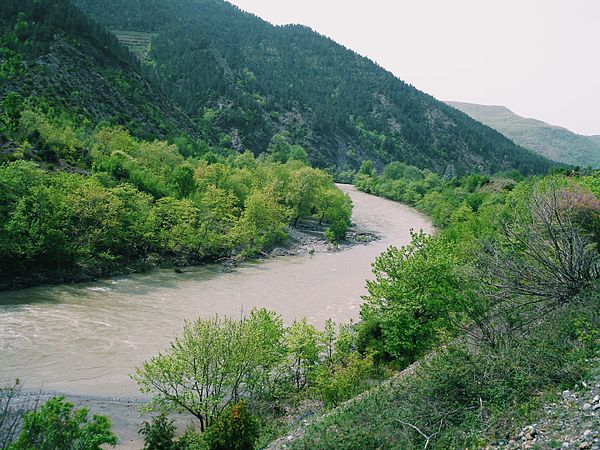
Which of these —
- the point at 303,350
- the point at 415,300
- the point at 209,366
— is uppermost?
the point at 415,300

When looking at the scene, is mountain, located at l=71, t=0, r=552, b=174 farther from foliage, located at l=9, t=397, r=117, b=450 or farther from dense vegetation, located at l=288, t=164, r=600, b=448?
foliage, located at l=9, t=397, r=117, b=450

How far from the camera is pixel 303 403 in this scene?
66.2ft

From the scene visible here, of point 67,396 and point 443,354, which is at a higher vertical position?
point 443,354

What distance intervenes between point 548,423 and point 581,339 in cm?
401

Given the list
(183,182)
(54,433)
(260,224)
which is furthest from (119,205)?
(54,433)

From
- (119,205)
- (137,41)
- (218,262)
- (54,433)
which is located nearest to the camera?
(54,433)

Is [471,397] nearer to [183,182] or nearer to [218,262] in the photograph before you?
[218,262]

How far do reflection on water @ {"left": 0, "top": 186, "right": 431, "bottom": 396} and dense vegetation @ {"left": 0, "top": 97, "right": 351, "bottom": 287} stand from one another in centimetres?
272

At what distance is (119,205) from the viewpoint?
1594 inches

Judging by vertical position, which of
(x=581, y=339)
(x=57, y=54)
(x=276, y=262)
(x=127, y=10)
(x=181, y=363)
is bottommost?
(x=276, y=262)

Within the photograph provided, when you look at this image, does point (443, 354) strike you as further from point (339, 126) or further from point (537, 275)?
point (339, 126)

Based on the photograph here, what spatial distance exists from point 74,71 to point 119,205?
50.4m

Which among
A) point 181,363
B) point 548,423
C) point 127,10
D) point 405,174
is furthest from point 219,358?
point 127,10

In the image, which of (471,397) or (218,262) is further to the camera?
(218,262)
